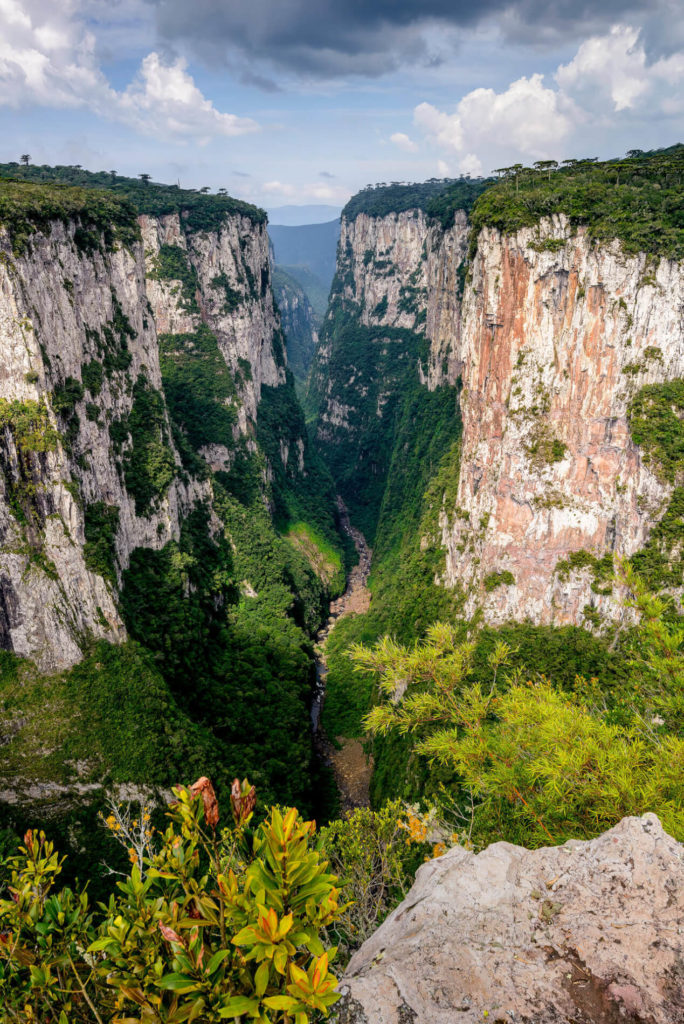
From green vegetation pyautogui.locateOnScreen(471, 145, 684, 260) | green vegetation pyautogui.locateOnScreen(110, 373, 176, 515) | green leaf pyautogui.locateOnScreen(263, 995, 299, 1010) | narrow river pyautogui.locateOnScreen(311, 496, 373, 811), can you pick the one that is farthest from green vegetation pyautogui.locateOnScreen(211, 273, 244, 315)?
green leaf pyautogui.locateOnScreen(263, 995, 299, 1010)

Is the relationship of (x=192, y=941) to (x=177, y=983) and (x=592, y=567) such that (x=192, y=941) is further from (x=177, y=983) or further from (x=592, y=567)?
(x=592, y=567)

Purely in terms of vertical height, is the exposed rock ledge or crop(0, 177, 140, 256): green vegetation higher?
crop(0, 177, 140, 256): green vegetation

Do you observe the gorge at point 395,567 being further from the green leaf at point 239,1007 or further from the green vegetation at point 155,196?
the green vegetation at point 155,196

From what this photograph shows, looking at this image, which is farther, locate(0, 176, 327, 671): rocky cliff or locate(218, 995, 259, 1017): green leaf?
locate(0, 176, 327, 671): rocky cliff

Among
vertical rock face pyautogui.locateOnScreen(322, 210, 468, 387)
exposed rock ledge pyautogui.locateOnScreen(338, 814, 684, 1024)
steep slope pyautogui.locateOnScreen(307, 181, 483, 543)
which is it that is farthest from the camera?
steep slope pyautogui.locateOnScreen(307, 181, 483, 543)

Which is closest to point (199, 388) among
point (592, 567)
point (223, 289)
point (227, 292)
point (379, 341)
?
point (223, 289)

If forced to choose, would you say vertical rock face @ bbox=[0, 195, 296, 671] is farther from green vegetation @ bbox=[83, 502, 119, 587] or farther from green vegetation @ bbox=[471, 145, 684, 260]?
green vegetation @ bbox=[471, 145, 684, 260]

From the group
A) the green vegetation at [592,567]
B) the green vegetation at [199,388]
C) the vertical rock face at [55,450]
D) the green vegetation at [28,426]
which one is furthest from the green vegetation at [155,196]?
the green vegetation at [592,567]

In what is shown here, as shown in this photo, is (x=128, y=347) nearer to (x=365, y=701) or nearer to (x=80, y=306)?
(x=80, y=306)
